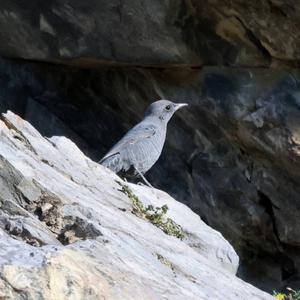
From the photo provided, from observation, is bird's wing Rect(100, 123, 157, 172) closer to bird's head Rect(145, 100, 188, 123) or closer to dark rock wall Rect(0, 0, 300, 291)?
bird's head Rect(145, 100, 188, 123)

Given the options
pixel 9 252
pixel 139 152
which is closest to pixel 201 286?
pixel 9 252

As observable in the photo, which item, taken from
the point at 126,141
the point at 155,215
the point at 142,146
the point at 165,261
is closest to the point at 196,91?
the point at 142,146

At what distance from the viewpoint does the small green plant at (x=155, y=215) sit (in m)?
7.42

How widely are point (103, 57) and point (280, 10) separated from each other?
7.20 ft

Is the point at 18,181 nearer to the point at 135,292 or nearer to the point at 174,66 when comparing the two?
the point at 135,292

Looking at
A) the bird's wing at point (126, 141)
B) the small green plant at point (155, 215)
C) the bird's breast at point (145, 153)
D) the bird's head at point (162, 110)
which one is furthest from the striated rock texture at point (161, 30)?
the small green plant at point (155, 215)

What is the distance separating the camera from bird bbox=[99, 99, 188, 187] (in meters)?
10.7

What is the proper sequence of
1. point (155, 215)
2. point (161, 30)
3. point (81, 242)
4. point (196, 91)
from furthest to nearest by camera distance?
point (196, 91), point (161, 30), point (155, 215), point (81, 242)

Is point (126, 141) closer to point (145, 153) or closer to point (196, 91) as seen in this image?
point (145, 153)

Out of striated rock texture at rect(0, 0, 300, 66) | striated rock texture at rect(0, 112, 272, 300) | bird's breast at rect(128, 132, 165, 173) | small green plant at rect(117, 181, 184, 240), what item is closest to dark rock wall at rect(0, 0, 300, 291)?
striated rock texture at rect(0, 0, 300, 66)

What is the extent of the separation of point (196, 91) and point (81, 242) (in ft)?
23.2

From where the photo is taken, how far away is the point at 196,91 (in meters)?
12.3

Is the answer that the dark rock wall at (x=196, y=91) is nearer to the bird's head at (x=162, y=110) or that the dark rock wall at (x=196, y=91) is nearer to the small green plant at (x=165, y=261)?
the bird's head at (x=162, y=110)

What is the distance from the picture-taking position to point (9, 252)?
507cm
